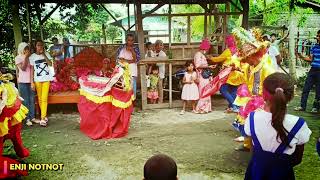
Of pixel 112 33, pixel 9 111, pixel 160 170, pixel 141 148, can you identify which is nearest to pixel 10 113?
pixel 9 111

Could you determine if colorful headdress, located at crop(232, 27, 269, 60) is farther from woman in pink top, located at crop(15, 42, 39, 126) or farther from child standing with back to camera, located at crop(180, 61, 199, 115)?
woman in pink top, located at crop(15, 42, 39, 126)

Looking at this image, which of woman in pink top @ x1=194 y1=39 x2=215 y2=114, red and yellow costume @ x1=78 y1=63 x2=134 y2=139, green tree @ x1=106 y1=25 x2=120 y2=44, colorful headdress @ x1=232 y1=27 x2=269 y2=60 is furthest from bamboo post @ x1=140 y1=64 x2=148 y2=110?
green tree @ x1=106 y1=25 x2=120 y2=44

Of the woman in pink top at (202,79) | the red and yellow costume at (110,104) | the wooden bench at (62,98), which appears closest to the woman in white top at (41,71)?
the wooden bench at (62,98)

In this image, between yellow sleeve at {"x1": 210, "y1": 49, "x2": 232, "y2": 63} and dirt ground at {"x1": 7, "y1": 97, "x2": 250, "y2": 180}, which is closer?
dirt ground at {"x1": 7, "y1": 97, "x2": 250, "y2": 180}

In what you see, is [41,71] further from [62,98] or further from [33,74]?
[62,98]

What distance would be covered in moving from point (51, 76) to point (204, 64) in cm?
341

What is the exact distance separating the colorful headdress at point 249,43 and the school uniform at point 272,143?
2.13m

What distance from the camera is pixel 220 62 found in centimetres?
878

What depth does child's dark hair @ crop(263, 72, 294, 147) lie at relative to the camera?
247cm

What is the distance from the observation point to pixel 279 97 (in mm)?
2494

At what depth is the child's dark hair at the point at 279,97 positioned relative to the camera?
2471 mm

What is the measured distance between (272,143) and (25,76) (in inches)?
223

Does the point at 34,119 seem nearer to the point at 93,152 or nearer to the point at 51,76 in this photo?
the point at 51,76

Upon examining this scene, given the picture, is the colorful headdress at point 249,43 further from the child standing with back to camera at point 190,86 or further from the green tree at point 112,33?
the green tree at point 112,33
